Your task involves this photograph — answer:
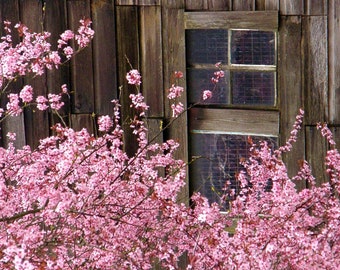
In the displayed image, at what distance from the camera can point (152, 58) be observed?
23.3 ft

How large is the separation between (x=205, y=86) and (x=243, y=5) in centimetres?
68

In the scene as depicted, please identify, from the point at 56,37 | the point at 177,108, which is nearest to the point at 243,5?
the point at 177,108

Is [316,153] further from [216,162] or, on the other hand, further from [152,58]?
[152,58]

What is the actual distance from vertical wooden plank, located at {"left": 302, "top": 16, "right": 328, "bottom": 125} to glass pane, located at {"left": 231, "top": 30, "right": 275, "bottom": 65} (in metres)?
0.27

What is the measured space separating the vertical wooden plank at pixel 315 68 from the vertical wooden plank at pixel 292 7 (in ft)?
0.23

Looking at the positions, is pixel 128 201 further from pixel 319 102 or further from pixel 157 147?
pixel 319 102

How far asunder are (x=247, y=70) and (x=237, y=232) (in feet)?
5.52

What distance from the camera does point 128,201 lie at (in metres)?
6.11

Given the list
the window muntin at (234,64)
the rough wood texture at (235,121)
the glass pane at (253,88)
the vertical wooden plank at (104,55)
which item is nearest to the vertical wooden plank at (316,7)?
the window muntin at (234,64)

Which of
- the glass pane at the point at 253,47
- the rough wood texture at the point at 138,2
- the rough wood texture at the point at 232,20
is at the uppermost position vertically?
the rough wood texture at the point at 138,2

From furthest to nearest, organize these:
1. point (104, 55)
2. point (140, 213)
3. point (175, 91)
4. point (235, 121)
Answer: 1. point (104, 55)
2. point (235, 121)
3. point (175, 91)
4. point (140, 213)

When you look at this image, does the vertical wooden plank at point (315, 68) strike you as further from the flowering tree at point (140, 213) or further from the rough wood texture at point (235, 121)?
the rough wood texture at point (235, 121)

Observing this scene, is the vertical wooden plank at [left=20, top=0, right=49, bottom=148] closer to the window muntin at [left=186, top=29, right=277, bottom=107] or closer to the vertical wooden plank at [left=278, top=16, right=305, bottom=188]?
the window muntin at [left=186, top=29, right=277, bottom=107]

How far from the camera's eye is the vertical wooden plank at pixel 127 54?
713 centimetres
